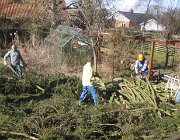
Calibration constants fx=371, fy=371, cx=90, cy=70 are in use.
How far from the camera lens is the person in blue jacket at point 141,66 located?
536 inches

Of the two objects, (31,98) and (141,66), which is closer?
(31,98)

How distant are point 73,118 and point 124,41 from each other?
10.2 metres

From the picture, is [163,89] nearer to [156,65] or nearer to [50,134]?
[50,134]

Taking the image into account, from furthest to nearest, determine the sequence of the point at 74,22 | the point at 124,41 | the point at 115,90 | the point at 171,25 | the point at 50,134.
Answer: the point at 171,25 → the point at 74,22 → the point at 124,41 → the point at 115,90 → the point at 50,134

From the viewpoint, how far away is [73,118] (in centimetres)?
845

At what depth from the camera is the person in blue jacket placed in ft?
44.7

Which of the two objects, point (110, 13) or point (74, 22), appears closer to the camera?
point (110, 13)

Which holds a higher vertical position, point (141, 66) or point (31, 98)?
point (141, 66)

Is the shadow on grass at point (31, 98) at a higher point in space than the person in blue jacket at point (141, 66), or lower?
lower

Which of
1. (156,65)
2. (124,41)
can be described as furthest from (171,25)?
(124,41)

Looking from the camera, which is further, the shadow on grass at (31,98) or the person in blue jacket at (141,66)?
the person in blue jacket at (141,66)

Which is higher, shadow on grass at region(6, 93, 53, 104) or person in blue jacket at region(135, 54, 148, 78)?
person in blue jacket at region(135, 54, 148, 78)

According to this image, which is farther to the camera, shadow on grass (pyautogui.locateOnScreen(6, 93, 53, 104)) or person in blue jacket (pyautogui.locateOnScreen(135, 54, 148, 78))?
person in blue jacket (pyautogui.locateOnScreen(135, 54, 148, 78))

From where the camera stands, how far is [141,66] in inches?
545
